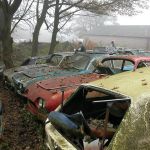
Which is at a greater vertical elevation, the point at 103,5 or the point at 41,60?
the point at 103,5

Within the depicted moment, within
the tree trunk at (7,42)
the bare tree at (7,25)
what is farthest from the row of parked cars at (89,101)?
the bare tree at (7,25)

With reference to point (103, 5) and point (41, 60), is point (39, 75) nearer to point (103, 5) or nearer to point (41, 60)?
point (41, 60)

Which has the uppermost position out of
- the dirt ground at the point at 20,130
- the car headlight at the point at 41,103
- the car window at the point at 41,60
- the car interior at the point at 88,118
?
the car interior at the point at 88,118

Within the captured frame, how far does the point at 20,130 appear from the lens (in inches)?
276

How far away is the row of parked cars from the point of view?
327 centimetres

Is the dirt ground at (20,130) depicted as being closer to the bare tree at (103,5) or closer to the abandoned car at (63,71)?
the abandoned car at (63,71)

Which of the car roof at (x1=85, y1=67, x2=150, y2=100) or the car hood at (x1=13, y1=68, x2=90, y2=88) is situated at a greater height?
the car roof at (x1=85, y1=67, x2=150, y2=100)

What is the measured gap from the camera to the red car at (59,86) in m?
6.48

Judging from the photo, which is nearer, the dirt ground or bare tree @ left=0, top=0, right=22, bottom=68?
the dirt ground

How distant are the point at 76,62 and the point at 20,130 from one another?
310 cm

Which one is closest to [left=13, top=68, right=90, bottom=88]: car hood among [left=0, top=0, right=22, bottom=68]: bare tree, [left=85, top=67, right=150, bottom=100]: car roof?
[left=85, top=67, right=150, bottom=100]: car roof

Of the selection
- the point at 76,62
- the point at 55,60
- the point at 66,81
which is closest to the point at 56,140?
the point at 66,81

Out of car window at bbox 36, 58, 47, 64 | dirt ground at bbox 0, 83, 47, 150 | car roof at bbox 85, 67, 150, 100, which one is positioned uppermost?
car roof at bbox 85, 67, 150, 100

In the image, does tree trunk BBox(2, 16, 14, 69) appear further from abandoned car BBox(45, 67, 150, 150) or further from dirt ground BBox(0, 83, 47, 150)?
abandoned car BBox(45, 67, 150, 150)
